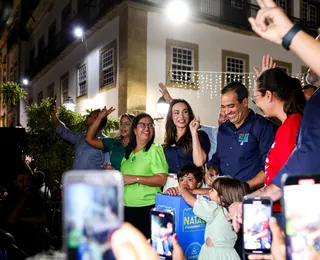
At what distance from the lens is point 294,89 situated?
255 centimetres

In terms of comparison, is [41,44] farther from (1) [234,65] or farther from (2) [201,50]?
(1) [234,65]

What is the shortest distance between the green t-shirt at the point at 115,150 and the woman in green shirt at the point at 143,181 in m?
0.49

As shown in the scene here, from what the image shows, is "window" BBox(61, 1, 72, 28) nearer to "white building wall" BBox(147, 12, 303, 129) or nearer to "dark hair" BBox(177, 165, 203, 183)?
"white building wall" BBox(147, 12, 303, 129)

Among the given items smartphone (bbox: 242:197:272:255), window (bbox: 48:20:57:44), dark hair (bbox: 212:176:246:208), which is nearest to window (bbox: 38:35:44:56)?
window (bbox: 48:20:57:44)

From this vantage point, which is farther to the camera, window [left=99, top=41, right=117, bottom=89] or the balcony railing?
the balcony railing

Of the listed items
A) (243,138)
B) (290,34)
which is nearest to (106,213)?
(290,34)

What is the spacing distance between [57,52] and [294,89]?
60.2 ft

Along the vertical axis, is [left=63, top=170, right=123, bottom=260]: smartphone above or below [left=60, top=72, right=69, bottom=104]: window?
below

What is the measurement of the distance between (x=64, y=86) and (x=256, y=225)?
61.8 ft

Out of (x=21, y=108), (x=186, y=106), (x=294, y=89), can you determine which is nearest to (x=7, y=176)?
(x=186, y=106)

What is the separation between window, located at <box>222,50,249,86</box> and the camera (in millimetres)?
14742

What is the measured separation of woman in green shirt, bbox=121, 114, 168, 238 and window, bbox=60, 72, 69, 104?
1611cm

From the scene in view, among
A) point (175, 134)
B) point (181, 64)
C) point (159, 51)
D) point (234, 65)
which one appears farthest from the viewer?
point (234, 65)

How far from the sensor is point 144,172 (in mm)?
3639
